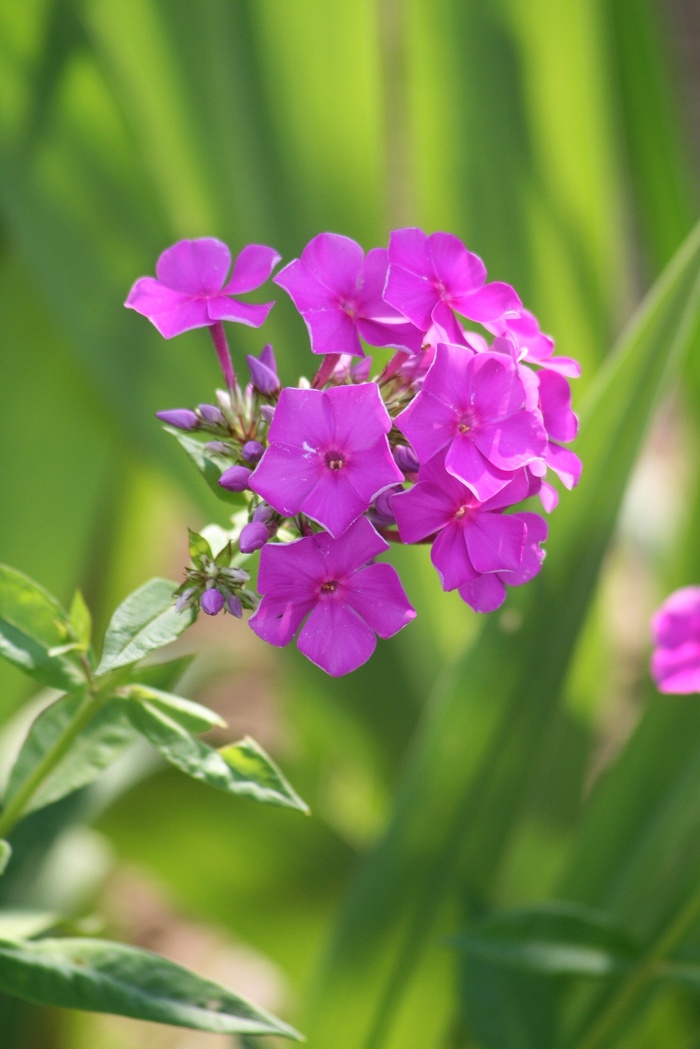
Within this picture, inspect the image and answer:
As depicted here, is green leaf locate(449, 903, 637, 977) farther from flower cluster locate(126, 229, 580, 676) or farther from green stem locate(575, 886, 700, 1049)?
flower cluster locate(126, 229, 580, 676)

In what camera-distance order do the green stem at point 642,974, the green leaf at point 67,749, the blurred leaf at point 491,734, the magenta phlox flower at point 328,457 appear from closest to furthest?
the magenta phlox flower at point 328,457, the green leaf at point 67,749, the green stem at point 642,974, the blurred leaf at point 491,734

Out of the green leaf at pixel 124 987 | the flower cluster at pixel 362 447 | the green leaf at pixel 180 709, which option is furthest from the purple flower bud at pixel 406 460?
the green leaf at pixel 124 987

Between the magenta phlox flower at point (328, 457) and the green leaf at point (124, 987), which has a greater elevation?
the magenta phlox flower at point (328, 457)

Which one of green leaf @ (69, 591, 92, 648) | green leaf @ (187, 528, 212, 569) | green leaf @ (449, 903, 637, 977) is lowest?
green leaf @ (449, 903, 637, 977)

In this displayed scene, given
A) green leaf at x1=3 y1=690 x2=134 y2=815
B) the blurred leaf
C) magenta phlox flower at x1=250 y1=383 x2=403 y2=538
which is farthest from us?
the blurred leaf

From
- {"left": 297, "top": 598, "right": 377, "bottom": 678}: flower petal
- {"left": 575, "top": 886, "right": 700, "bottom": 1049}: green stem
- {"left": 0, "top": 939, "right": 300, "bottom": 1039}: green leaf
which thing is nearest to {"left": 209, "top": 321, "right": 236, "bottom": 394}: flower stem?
{"left": 297, "top": 598, "right": 377, "bottom": 678}: flower petal

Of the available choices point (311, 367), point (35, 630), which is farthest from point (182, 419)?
point (311, 367)

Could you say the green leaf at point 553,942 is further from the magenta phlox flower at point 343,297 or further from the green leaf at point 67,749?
the magenta phlox flower at point 343,297
